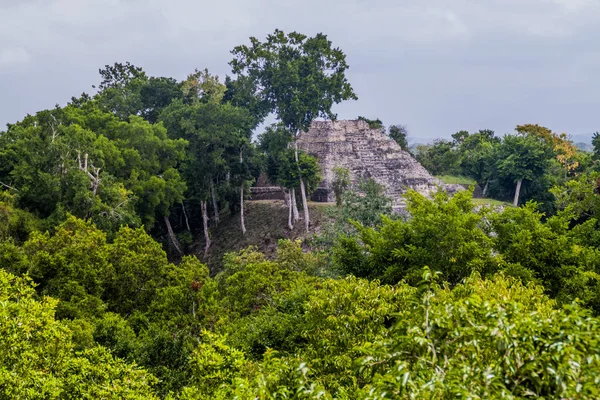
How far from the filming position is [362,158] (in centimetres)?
2911

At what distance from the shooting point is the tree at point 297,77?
2297cm

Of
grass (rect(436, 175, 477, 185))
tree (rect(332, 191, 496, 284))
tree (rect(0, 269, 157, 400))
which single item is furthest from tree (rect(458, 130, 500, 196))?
tree (rect(0, 269, 157, 400))

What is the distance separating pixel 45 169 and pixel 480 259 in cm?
1467

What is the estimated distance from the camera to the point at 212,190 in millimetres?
25000

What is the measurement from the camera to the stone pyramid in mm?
27411

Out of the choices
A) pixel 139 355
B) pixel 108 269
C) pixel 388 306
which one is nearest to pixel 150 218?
pixel 108 269

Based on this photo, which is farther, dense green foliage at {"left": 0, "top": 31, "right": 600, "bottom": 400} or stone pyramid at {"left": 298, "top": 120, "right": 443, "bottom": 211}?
stone pyramid at {"left": 298, "top": 120, "right": 443, "bottom": 211}

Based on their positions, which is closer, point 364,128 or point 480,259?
point 480,259

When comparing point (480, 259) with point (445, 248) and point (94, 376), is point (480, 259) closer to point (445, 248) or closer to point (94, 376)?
point (445, 248)

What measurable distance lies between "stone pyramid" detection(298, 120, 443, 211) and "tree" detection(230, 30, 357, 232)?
4916 mm

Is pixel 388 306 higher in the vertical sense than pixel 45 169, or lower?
lower

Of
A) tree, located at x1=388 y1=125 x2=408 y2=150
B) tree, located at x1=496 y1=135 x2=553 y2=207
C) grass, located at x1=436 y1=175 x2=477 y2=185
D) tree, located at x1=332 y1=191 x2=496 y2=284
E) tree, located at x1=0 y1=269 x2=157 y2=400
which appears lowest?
tree, located at x1=0 y1=269 x2=157 y2=400

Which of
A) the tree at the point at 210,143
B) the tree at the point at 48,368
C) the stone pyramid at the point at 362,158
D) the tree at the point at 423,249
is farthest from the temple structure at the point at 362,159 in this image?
the tree at the point at 48,368

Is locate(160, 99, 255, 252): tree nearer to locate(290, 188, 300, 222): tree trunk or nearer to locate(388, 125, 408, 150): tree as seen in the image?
locate(290, 188, 300, 222): tree trunk
